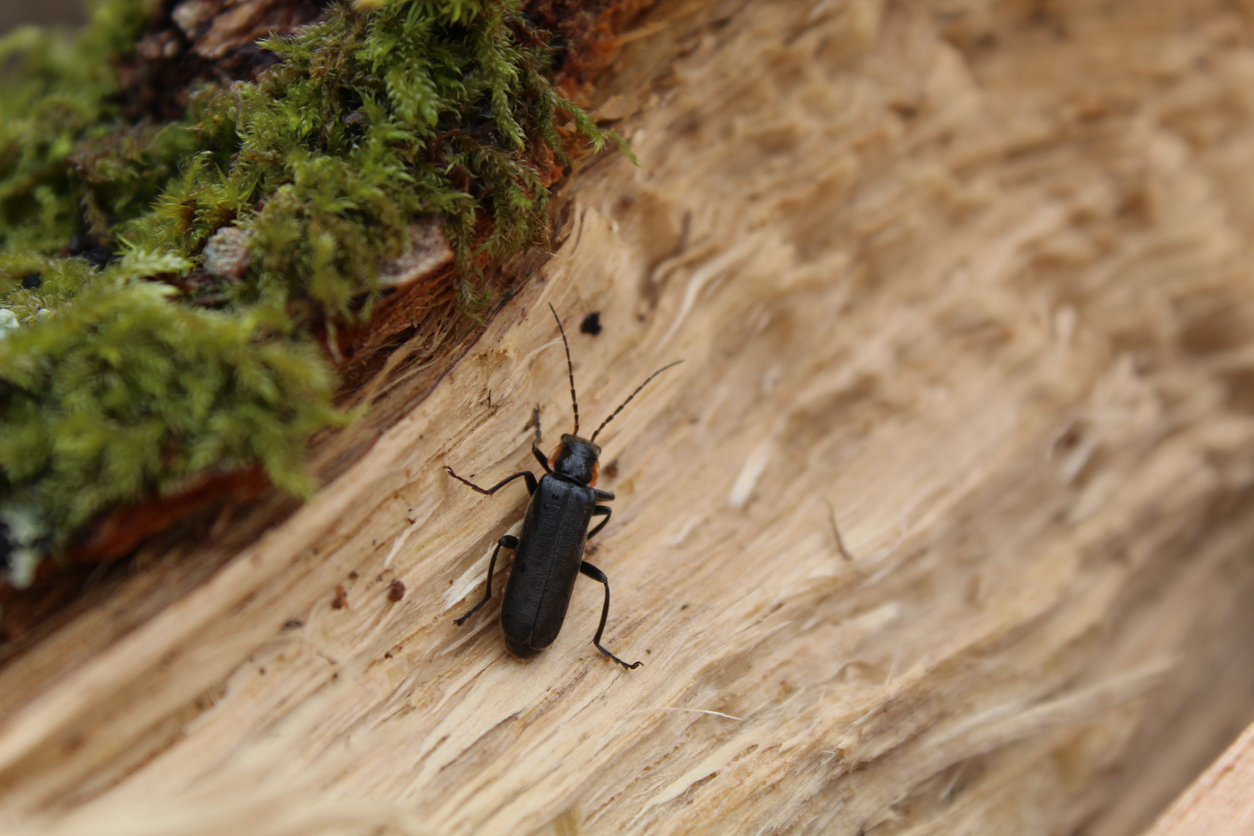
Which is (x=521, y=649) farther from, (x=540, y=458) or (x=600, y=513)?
(x=540, y=458)

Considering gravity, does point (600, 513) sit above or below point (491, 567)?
below

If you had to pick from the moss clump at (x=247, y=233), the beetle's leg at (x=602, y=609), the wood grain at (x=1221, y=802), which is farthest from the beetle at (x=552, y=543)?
the wood grain at (x=1221, y=802)

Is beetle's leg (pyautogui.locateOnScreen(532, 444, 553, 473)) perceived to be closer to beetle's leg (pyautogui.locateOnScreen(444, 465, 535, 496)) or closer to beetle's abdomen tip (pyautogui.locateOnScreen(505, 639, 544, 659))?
beetle's leg (pyautogui.locateOnScreen(444, 465, 535, 496))

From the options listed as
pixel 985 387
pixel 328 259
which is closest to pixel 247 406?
pixel 328 259

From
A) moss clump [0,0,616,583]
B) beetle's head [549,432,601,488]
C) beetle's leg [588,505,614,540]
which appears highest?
moss clump [0,0,616,583]

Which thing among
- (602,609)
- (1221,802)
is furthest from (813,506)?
(1221,802)

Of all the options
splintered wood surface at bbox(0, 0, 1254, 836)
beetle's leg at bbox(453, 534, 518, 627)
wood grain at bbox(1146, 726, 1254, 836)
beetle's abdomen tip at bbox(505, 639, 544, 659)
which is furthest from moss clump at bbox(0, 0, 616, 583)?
wood grain at bbox(1146, 726, 1254, 836)

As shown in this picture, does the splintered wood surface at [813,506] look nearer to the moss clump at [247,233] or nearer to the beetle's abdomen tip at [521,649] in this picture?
the beetle's abdomen tip at [521,649]
